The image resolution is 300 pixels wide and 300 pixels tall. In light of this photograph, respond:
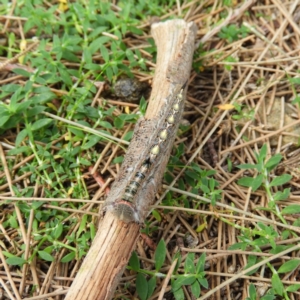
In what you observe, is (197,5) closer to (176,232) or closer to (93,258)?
(176,232)

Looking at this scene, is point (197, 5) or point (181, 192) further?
point (197, 5)

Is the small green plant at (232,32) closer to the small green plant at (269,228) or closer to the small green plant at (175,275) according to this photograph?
the small green plant at (269,228)

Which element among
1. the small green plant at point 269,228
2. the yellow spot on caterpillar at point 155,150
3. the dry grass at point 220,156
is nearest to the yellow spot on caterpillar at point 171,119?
the yellow spot on caterpillar at point 155,150

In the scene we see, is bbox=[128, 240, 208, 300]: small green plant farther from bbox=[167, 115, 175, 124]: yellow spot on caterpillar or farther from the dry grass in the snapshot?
bbox=[167, 115, 175, 124]: yellow spot on caterpillar

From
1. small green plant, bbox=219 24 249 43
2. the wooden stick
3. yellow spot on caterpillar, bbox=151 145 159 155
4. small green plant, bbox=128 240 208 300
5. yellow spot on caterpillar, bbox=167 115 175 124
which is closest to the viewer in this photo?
the wooden stick

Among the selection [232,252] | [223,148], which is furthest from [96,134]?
[232,252]

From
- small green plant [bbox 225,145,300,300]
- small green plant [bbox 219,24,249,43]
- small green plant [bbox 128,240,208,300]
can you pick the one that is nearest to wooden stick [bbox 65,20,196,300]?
small green plant [bbox 128,240,208,300]

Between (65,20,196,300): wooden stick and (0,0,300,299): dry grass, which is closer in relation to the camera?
(65,20,196,300): wooden stick
